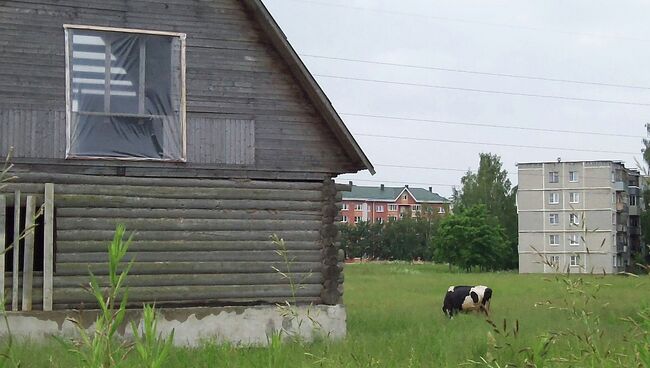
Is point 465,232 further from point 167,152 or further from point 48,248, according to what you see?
point 48,248

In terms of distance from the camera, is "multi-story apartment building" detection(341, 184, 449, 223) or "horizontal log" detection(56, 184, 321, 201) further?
"multi-story apartment building" detection(341, 184, 449, 223)

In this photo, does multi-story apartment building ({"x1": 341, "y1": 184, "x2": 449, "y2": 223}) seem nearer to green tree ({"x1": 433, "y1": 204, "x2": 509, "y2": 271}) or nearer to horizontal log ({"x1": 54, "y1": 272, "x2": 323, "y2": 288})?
green tree ({"x1": 433, "y1": 204, "x2": 509, "y2": 271})

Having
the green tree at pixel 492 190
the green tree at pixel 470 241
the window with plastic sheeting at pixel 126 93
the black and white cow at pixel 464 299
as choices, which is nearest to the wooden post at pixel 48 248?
the window with plastic sheeting at pixel 126 93

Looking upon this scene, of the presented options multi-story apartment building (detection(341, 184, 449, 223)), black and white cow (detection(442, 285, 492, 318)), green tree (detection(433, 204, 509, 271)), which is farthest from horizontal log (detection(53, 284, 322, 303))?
multi-story apartment building (detection(341, 184, 449, 223))

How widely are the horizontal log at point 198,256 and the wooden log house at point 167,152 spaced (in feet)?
0.08

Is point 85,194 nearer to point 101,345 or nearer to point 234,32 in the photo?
point 234,32

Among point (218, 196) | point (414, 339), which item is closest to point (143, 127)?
point (218, 196)

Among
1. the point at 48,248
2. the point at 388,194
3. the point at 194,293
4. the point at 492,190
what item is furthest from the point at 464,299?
the point at 388,194

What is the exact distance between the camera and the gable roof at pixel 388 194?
14600 cm

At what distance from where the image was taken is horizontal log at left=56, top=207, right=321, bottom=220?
13613mm

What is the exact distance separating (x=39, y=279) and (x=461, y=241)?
6660 cm

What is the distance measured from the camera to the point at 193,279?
46.6 feet

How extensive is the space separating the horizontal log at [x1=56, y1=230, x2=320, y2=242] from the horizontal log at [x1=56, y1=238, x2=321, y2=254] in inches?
2.1

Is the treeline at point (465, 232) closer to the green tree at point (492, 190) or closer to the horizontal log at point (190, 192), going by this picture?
the green tree at point (492, 190)
